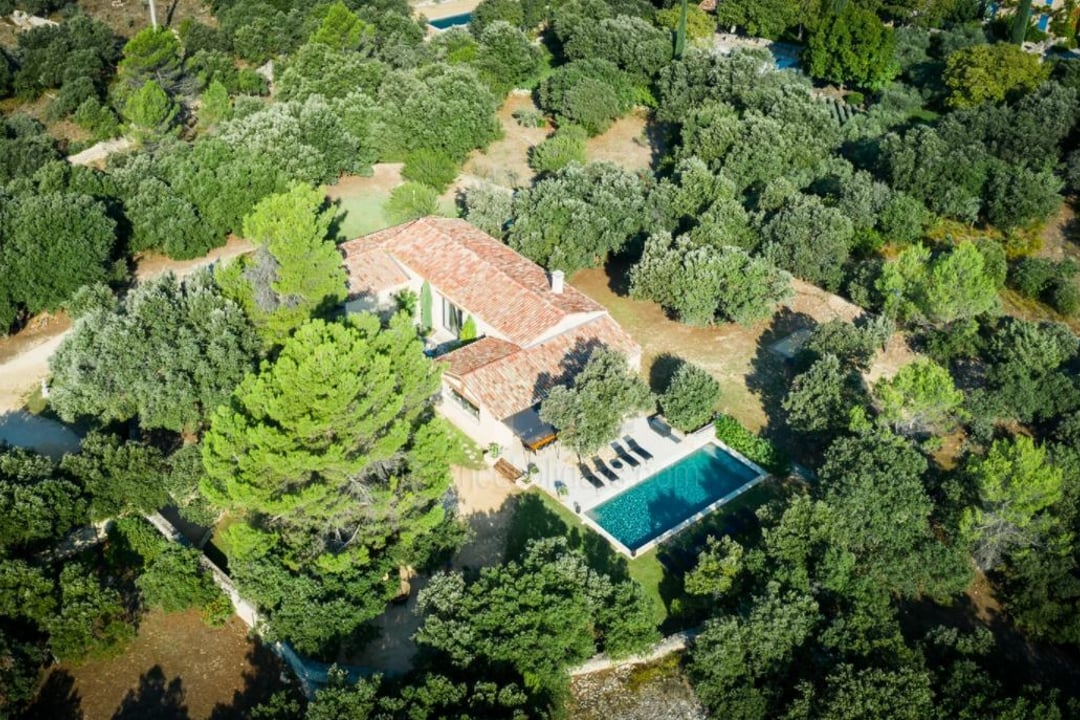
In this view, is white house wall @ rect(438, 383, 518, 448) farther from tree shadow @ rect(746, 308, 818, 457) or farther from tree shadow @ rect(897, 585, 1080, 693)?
tree shadow @ rect(897, 585, 1080, 693)

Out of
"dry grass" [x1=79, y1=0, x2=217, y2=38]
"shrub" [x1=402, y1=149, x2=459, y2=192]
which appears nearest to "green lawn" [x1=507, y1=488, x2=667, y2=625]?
"shrub" [x1=402, y1=149, x2=459, y2=192]

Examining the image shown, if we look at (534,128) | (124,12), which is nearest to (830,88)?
(534,128)

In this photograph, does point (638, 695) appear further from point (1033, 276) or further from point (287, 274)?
point (1033, 276)

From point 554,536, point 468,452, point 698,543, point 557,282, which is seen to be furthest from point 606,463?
point 557,282

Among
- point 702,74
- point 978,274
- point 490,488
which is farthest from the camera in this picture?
point 702,74

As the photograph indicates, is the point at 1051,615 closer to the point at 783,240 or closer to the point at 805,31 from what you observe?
the point at 783,240

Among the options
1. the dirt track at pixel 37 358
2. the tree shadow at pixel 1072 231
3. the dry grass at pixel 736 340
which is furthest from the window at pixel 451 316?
the tree shadow at pixel 1072 231
